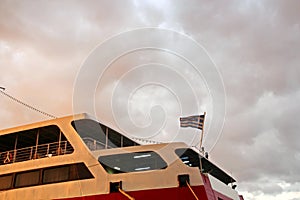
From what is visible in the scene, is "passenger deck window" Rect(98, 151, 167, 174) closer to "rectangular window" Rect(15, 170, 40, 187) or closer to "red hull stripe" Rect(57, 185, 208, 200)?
"red hull stripe" Rect(57, 185, 208, 200)

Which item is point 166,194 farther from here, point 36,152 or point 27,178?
point 36,152

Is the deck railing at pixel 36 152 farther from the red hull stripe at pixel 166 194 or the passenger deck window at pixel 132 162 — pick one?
the red hull stripe at pixel 166 194

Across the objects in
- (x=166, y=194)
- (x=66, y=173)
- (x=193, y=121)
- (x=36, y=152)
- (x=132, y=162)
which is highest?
(x=193, y=121)

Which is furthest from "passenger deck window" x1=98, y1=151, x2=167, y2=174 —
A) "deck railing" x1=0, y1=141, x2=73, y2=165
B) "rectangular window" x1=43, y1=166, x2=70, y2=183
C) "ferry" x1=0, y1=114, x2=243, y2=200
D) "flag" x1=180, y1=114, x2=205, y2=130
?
"flag" x1=180, y1=114, x2=205, y2=130

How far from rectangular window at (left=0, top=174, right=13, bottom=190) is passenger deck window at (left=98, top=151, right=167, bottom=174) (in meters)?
4.76

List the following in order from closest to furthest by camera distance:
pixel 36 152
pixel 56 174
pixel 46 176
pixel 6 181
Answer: pixel 56 174 → pixel 46 176 → pixel 6 181 → pixel 36 152

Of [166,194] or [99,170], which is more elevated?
[99,170]

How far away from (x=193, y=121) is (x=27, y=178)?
761cm

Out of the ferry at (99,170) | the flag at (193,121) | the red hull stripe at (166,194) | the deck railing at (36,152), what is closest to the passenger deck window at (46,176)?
the ferry at (99,170)

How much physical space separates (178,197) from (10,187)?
7.76 metres

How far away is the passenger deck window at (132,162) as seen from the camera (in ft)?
44.5

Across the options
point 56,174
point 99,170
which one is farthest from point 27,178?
point 99,170

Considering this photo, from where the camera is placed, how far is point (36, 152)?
15.7 metres

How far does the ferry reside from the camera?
1259 cm
